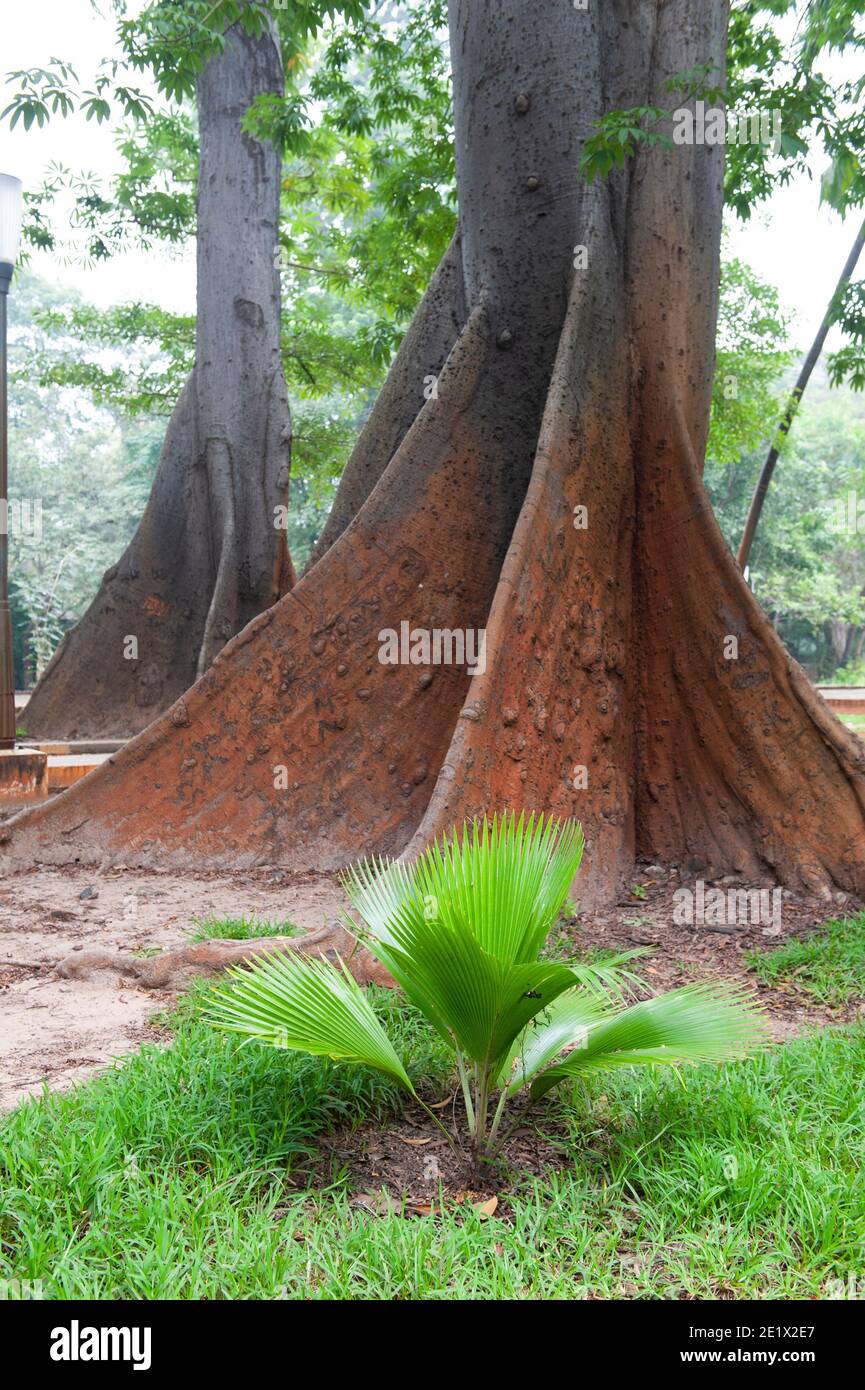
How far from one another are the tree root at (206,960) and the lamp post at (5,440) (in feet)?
13.7

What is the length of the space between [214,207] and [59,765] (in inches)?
244

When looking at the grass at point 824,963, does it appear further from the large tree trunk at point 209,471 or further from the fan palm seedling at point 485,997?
the large tree trunk at point 209,471

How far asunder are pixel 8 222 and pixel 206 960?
614 cm

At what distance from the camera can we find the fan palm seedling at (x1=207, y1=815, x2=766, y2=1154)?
8.28ft

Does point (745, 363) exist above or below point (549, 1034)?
above

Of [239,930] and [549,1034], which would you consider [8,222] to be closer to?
[239,930]

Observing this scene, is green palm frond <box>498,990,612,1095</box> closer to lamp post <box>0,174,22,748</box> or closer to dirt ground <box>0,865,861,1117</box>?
dirt ground <box>0,865,861,1117</box>

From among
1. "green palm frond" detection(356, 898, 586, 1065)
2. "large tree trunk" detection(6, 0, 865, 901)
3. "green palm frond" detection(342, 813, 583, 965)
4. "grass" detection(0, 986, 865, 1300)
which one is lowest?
"grass" detection(0, 986, 865, 1300)

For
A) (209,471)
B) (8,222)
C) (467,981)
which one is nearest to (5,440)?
(8,222)

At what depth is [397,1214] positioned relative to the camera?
2.43 metres

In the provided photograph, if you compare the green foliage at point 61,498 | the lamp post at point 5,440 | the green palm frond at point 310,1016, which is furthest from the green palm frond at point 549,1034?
the green foliage at point 61,498

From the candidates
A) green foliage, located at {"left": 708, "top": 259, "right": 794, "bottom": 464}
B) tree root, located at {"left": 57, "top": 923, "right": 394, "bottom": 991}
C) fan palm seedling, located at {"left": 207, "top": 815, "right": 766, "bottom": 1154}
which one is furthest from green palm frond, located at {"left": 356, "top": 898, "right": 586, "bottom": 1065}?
green foliage, located at {"left": 708, "top": 259, "right": 794, "bottom": 464}

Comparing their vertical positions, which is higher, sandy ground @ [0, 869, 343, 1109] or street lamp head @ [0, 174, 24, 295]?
street lamp head @ [0, 174, 24, 295]

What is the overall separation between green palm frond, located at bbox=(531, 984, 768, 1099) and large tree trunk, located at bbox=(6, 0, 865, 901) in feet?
7.36
